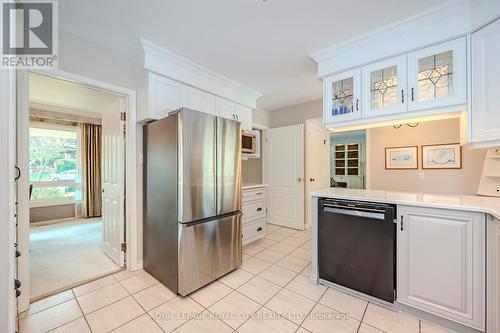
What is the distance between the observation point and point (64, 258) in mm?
2729

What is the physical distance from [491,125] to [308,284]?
2089 mm

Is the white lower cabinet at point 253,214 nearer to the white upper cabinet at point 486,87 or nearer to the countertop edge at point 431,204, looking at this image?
the countertop edge at point 431,204

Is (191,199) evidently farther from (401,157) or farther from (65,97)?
(65,97)

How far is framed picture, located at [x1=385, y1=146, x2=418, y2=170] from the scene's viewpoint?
11.9ft

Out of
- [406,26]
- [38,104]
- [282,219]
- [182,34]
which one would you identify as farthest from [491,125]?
[38,104]

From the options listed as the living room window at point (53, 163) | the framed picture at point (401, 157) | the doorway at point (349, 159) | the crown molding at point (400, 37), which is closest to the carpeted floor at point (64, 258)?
the living room window at point (53, 163)

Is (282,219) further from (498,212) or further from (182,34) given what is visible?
(182,34)

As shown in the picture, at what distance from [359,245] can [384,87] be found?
1.60 metres

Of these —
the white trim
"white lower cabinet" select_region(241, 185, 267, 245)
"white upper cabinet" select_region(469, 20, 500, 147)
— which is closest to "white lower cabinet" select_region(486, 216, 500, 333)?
"white upper cabinet" select_region(469, 20, 500, 147)

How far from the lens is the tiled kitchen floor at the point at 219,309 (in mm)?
1569

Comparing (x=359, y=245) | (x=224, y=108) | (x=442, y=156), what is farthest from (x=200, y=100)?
(x=442, y=156)

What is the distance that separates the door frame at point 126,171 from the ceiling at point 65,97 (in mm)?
569

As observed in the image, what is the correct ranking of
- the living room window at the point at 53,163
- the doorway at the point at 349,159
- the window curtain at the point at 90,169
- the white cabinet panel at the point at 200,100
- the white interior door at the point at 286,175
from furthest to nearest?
the doorway at the point at 349,159, the window curtain at the point at 90,169, the living room window at the point at 53,163, the white interior door at the point at 286,175, the white cabinet panel at the point at 200,100

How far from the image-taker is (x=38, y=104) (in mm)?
4281
